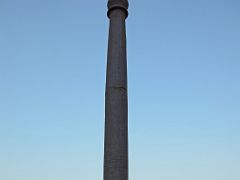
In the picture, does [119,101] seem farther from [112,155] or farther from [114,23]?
[114,23]

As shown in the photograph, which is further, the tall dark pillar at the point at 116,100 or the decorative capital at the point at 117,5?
the decorative capital at the point at 117,5

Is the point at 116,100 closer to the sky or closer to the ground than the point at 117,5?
closer to the ground

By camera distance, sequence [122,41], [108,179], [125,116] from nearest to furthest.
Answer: [108,179], [125,116], [122,41]

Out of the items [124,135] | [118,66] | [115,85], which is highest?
[118,66]

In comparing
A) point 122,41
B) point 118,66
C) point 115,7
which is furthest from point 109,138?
point 115,7

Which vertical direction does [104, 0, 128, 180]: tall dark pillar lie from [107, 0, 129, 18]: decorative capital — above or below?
below

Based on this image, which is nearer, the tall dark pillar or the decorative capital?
the tall dark pillar

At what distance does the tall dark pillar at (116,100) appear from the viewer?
659 inches

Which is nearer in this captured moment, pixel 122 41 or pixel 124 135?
pixel 124 135

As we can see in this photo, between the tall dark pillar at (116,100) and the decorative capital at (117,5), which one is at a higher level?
the decorative capital at (117,5)

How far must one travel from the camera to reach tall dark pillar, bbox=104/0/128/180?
16.8m

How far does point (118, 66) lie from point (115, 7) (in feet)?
13.4

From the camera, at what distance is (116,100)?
58.6 feet

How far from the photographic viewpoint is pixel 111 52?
62.1 ft
